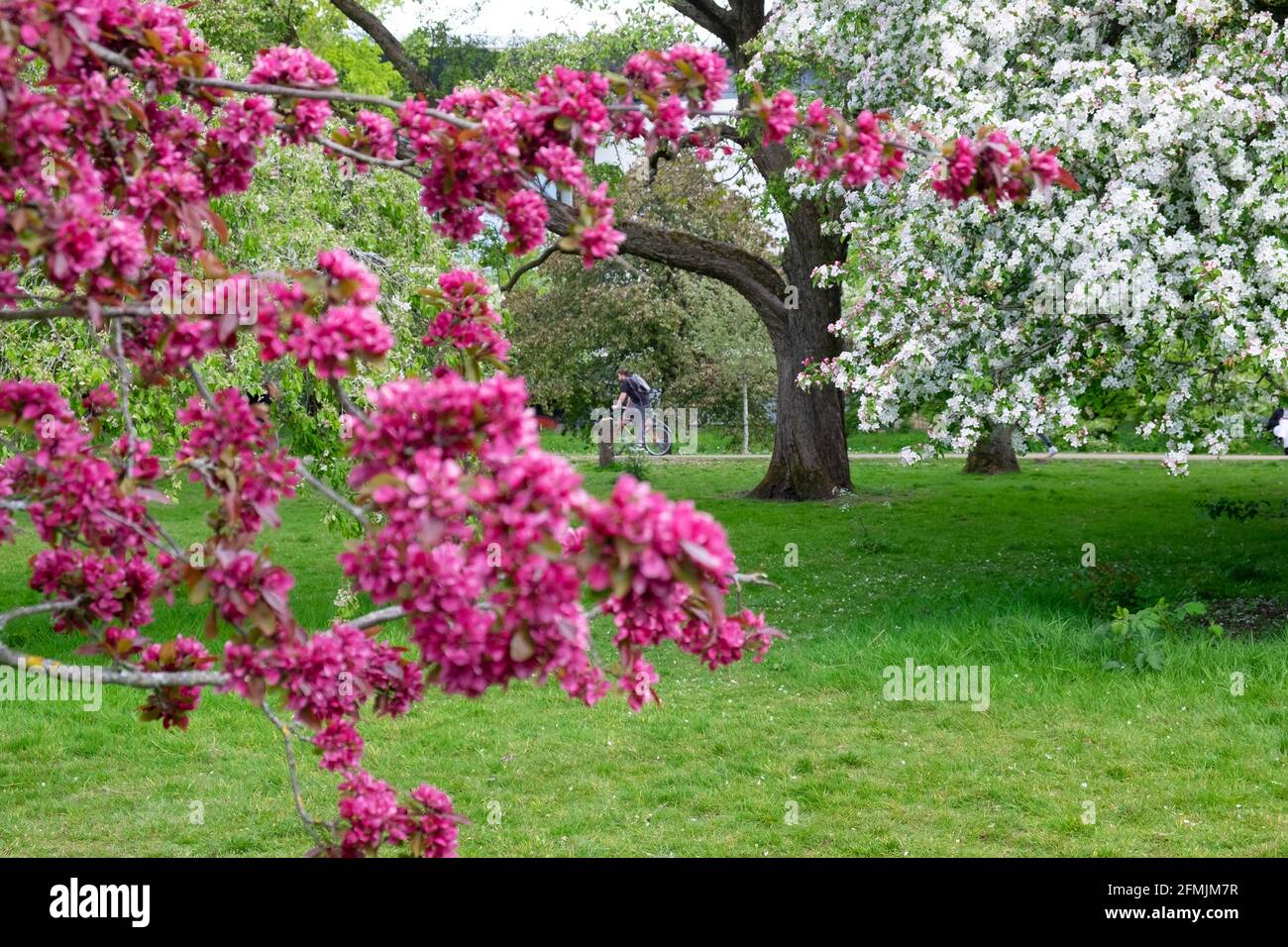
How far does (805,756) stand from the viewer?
762 cm

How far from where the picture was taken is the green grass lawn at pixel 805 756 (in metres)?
6.40

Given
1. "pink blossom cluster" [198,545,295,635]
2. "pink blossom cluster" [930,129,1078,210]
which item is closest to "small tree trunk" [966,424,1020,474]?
"pink blossom cluster" [930,129,1078,210]

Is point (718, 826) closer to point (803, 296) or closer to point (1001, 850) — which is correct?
point (1001, 850)

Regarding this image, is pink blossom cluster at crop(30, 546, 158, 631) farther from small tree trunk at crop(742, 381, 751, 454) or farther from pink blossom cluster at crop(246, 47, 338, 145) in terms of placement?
small tree trunk at crop(742, 381, 751, 454)

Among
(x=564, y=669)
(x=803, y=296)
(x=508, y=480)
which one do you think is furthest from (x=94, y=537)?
(x=803, y=296)

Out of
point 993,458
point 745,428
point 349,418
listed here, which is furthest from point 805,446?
point 349,418

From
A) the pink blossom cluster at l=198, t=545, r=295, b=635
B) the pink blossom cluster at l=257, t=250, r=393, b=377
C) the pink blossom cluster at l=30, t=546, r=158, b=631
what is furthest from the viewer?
the pink blossom cluster at l=30, t=546, r=158, b=631

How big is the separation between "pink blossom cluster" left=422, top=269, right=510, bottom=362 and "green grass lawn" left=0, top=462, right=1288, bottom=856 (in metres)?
3.47

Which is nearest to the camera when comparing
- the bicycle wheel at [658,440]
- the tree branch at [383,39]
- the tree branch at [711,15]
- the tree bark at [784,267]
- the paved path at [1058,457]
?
the tree branch at [383,39]

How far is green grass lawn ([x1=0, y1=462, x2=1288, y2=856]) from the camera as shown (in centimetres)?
640

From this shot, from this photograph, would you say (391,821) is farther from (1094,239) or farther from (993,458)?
(993,458)

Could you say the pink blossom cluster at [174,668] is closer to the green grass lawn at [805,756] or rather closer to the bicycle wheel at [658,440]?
the green grass lawn at [805,756]

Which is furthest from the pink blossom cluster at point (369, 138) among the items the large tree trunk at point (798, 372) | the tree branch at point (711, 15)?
the tree branch at point (711, 15)

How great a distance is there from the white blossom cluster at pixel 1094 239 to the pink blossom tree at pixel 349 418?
5.19m
